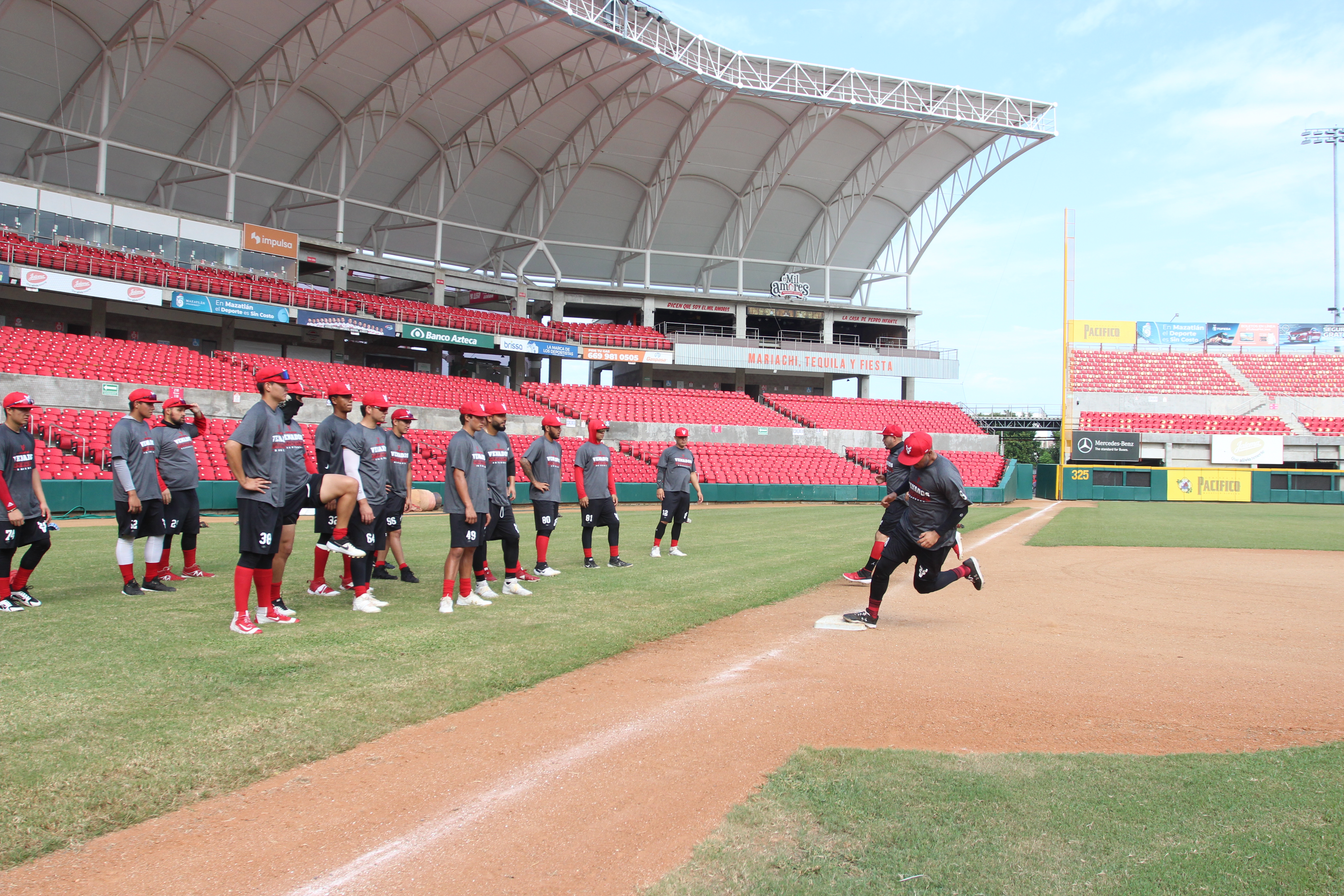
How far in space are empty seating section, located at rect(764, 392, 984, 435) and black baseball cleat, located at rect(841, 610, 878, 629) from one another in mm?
34725

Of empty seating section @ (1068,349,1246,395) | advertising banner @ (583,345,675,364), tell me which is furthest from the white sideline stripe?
empty seating section @ (1068,349,1246,395)

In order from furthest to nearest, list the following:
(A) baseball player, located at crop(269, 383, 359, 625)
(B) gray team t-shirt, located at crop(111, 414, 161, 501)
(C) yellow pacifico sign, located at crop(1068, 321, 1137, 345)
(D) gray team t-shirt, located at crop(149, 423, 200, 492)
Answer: (C) yellow pacifico sign, located at crop(1068, 321, 1137, 345), (D) gray team t-shirt, located at crop(149, 423, 200, 492), (B) gray team t-shirt, located at crop(111, 414, 161, 501), (A) baseball player, located at crop(269, 383, 359, 625)

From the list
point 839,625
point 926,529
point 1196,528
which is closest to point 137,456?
point 839,625

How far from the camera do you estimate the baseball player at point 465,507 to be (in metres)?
7.34

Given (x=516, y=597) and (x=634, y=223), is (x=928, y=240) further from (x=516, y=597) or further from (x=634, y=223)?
(x=516, y=597)

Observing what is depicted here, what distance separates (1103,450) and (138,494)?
44508mm

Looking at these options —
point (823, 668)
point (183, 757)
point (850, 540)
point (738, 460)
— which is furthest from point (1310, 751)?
point (738, 460)

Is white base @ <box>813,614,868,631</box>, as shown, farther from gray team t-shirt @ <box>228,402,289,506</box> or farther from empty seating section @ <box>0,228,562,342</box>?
empty seating section @ <box>0,228,562,342</box>

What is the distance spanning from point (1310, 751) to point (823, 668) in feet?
9.10

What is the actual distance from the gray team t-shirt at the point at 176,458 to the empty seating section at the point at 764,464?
854 inches

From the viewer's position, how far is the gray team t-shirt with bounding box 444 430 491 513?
24.2 feet

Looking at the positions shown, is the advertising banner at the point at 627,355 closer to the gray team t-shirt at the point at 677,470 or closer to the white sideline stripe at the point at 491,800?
the gray team t-shirt at the point at 677,470

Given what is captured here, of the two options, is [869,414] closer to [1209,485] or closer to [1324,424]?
[1209,485]

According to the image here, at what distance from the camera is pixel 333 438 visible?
7.73 metres
